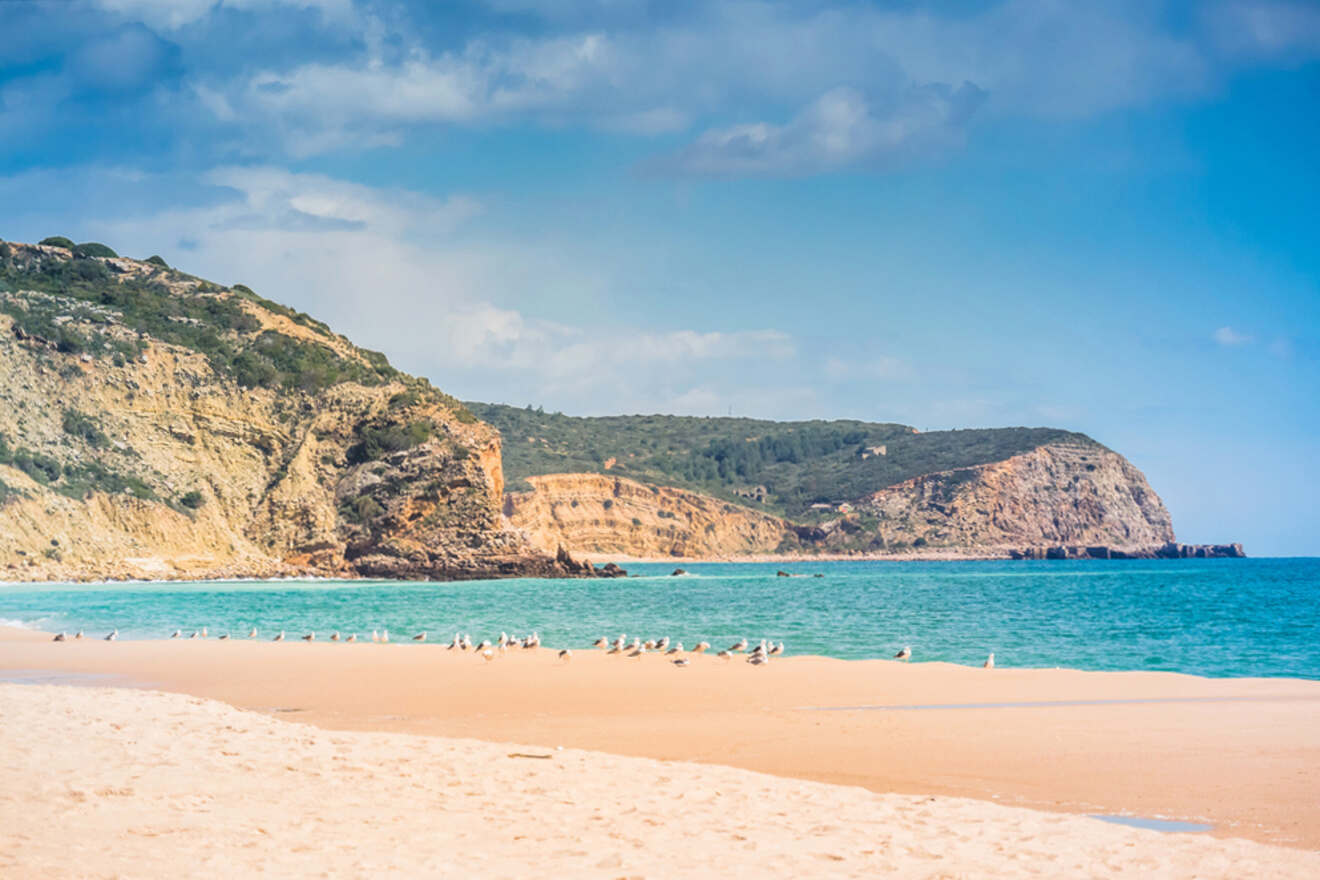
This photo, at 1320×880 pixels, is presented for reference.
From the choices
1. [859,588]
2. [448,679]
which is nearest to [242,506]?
[859,588]

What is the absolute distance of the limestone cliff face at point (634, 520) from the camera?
368 ft

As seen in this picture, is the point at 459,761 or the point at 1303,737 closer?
the point at 459,761

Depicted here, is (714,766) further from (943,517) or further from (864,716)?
(943,517)

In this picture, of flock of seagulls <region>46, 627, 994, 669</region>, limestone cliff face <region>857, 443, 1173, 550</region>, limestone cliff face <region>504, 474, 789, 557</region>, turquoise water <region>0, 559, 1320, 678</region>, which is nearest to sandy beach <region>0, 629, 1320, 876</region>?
flock of seagulls <region>46, 627, 994, 669</region>

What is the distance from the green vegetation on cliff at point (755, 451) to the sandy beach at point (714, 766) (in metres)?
101

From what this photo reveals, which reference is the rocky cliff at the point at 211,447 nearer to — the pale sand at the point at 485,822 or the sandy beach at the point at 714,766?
the sandy beach at the point at 714,766

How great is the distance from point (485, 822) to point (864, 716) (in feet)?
22.8

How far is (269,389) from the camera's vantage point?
71.0 metres

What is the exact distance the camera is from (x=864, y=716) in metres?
13.2

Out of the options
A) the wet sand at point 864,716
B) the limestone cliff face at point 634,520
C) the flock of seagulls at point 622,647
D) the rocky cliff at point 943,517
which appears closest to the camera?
the wet sand at point 864,716

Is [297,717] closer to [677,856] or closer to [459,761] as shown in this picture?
[459,761]

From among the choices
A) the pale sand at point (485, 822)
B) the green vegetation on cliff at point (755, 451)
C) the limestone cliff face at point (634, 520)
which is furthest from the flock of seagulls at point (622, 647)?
the green vegetation on cliff at point (755, 451)

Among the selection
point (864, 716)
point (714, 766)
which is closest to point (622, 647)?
point (864, 716)

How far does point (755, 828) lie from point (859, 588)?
5033 cm
